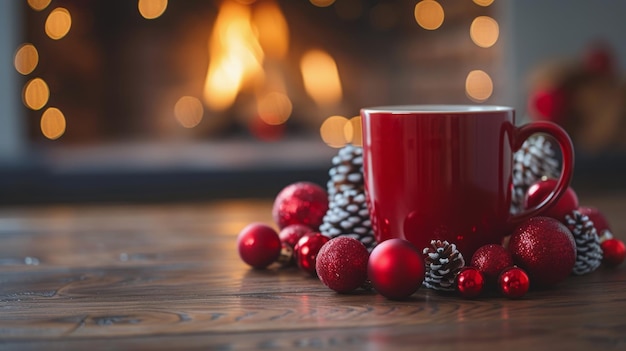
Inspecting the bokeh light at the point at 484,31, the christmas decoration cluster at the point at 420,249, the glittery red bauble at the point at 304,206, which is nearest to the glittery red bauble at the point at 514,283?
the christmas decoration cluster at the point at 420,249

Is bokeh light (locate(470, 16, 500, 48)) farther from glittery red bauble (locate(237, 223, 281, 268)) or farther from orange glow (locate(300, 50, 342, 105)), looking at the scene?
glittery red bauble (locate(237, 223, 281, 268))

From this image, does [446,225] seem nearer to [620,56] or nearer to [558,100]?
[558,100]

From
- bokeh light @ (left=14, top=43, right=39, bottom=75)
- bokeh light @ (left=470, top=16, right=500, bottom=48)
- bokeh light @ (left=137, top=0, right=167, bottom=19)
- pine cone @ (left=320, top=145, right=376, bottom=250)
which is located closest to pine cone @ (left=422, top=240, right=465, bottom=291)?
pine cone @ (left=320, top=145, right=376, bottom=250)

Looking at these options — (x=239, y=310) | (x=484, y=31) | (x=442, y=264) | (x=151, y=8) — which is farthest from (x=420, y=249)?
(x=151, y=8)

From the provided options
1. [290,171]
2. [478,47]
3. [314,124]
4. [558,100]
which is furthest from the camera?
[314,124]

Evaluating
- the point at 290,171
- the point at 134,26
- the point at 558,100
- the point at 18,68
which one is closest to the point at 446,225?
the point at 558,100

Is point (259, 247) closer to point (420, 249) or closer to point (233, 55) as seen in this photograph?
point (420, 249)

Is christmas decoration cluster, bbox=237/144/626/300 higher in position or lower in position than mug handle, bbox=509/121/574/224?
lower
